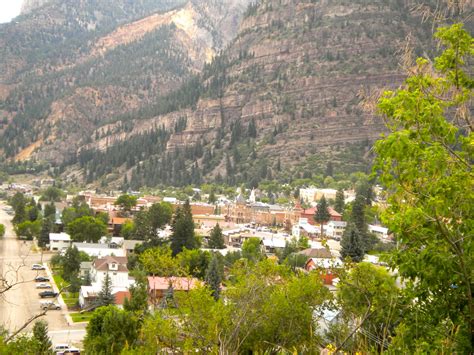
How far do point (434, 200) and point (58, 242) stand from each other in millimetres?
61259

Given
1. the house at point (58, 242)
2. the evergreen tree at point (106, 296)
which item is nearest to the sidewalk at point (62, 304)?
the evergreen tree at point (106, 296)

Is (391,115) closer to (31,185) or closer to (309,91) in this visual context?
(309,91)

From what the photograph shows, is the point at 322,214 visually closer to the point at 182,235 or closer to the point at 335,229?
the point at 335,229

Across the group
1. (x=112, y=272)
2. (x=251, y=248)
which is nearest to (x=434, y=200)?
(x=112, y=272)

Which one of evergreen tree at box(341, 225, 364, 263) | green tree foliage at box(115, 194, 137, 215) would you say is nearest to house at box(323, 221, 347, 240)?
evergreen tree at box(341, 225, 364, 263)

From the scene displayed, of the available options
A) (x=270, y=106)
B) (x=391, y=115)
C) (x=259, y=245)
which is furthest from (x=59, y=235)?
(x=270, y=106)

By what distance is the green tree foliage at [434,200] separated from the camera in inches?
305

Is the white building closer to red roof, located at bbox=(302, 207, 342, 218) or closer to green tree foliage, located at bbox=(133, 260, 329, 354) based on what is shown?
red roof, located at bbox=(302, 207, 342, 218)

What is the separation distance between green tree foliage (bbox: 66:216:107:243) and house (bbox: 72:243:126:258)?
581 cm

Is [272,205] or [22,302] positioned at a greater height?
[272,205]

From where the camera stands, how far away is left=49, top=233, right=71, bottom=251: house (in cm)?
6323

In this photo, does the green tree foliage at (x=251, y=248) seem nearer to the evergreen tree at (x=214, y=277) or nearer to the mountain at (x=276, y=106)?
the evergreen tree at (x=214, y=277)

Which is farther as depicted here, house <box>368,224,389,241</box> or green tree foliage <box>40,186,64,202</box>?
green tree foliage <box>40,186,64,202</box>

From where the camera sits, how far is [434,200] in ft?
24.5
